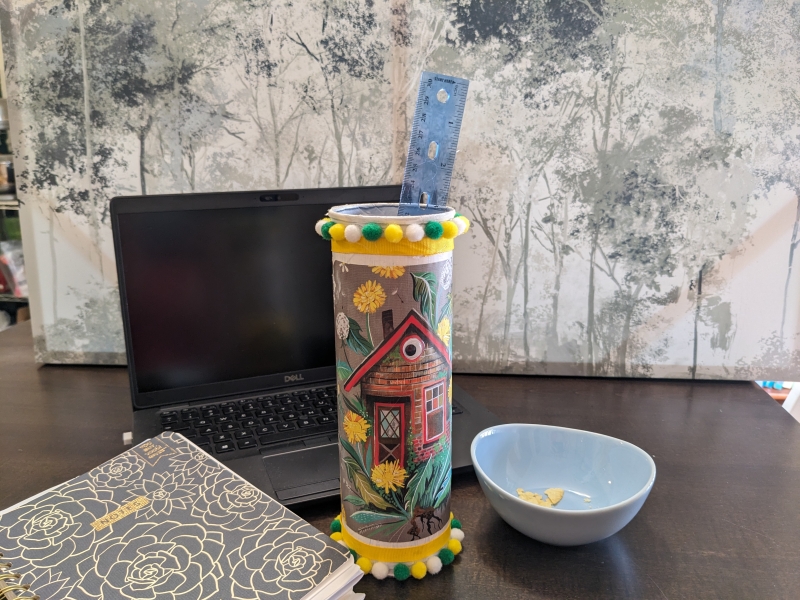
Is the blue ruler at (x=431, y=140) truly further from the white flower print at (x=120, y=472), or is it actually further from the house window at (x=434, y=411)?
the white flower print at (x=120, y=472)

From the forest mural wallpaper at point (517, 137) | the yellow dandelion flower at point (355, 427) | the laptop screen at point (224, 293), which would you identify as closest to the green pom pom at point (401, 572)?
the yellow dandelion flower at point (355, 427)

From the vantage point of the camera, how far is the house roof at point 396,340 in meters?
0.43

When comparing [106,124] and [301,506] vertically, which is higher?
[106,124]

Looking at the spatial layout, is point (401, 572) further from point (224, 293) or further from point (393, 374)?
point (224, 293)

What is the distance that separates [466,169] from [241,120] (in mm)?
322

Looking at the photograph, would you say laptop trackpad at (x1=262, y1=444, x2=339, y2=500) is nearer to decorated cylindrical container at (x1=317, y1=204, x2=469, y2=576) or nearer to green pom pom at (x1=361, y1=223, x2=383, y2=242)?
decorated cylindrical container at (x1=317, y1=204, x2=469, y2=576)

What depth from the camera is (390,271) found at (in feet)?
1.38

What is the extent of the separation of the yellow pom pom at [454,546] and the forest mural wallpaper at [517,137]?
44cm

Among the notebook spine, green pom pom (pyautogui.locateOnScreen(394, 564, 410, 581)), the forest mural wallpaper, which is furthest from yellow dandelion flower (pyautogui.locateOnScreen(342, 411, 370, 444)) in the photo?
the forest mural wallpaper

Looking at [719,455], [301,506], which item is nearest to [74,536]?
[301,506]

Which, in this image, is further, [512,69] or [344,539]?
[512,69]

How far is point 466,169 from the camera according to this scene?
33.0 inches

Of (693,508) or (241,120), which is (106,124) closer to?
(241,120)

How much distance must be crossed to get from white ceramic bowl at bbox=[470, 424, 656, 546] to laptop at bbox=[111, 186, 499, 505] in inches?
2.3
